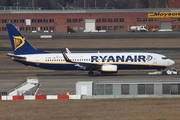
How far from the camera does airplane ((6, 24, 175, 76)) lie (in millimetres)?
69188

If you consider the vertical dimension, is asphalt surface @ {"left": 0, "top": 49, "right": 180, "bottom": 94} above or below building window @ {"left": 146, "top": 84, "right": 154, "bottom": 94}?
below

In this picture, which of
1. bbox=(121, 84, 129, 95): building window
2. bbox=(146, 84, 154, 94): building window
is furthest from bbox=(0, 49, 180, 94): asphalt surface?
bbox=(146, 84, 154, 94): building window

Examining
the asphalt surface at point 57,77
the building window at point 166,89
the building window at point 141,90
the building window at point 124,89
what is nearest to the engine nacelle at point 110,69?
the asphalt surface at point 57,77

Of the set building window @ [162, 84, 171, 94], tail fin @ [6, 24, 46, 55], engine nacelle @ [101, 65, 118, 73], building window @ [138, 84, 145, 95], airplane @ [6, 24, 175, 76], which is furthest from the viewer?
tail fin @ [6, 24, 46, 55]

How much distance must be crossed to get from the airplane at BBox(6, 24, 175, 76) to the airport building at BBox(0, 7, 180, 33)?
92.3 metres

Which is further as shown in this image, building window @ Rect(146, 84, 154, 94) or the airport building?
the airport building

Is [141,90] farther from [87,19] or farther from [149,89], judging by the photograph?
[87,19]

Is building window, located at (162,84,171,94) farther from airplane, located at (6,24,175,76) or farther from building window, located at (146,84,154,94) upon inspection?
airplane, located at (6,24,175,76)

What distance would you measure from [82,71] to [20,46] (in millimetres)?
9655

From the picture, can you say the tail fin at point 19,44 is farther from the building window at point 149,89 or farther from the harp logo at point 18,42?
the building window at point 149,89

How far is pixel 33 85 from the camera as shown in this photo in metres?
56.3

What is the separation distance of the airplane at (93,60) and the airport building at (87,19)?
92297 millimetres

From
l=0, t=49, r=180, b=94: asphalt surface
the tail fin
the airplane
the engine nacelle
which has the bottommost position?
l=0, t=49, r=180, b=94: asphalt surface

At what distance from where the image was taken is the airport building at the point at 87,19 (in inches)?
6398
